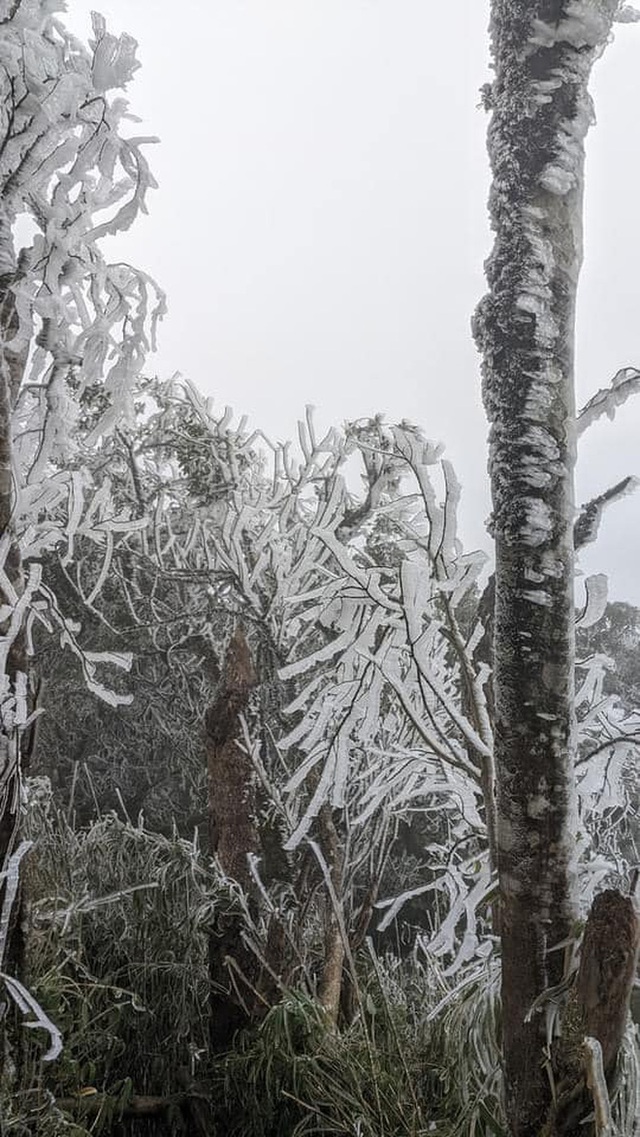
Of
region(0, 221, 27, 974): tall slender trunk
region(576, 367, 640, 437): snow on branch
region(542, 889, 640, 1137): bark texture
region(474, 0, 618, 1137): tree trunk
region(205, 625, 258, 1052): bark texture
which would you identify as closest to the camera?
region(542, 889, 640, 1137): bark texture

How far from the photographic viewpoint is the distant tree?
1067 mm

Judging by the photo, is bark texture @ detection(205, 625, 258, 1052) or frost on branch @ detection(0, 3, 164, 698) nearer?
frost on branch @ detection(0, 3, 164, 698)

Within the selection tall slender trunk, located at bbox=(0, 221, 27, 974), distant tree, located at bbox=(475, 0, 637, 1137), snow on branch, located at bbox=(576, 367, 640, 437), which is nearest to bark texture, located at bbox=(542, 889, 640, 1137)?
distant tree, located at bbox=(475, 0, 637, 1137)

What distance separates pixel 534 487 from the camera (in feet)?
3.53

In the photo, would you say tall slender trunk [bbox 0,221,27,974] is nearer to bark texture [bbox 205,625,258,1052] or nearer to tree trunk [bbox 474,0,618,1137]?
tree trunk [bbox 474,0,618,1137]

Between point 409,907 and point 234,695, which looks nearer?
point 234,695

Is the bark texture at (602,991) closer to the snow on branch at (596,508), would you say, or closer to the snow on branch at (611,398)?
the snow on branch at (596,508)

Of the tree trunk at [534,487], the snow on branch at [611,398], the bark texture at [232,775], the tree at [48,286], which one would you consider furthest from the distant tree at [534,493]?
the bark texture at [232,775]

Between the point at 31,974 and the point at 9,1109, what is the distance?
0.22 meters

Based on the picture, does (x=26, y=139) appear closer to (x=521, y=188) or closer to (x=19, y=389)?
(x=19, y=389)

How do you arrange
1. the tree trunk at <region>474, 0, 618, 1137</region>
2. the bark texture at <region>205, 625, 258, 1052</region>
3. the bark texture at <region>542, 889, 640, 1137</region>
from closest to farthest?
the bark texture at <region>542, 889, 640, 1137</region>, the tree trunk at <region>474, 0, 618, 1137</region>, the bark texture at <region>205, 625, 258, 1052</region>

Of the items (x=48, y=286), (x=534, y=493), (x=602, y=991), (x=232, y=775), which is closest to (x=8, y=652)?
(x=48, y=286)

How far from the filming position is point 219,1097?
2582 mm

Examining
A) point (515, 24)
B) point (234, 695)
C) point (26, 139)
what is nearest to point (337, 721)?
→ point (515, 24)
